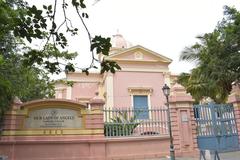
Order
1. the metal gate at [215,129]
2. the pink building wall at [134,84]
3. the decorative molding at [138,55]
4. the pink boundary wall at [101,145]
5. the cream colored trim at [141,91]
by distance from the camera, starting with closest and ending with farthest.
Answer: the pink boundary wall at [101,145] → the metal gate at [215,129] → the pink building wall at [134,84] → the cream colored trim at [141,91] → the decorative molding at [138,55]

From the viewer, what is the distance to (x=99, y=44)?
3123 mm

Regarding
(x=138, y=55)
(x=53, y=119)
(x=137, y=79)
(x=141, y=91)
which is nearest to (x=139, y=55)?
(x=138, y=55)

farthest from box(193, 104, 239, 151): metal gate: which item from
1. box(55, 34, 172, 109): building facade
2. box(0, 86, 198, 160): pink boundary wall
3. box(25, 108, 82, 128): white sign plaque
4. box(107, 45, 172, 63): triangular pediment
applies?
box(107, 45, 172, 63): triangular pediment

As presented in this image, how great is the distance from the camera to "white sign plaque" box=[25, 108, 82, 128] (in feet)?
38.3

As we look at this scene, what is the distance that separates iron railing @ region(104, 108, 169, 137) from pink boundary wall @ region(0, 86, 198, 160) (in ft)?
1.29

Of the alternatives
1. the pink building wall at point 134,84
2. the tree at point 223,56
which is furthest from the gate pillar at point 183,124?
the pink building wall at point 134,84

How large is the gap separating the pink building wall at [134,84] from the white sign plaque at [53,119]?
9.75 metres

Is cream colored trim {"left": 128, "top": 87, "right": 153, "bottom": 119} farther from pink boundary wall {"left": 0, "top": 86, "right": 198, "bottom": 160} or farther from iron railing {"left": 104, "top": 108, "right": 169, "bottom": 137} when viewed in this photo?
Answer: pink boundary wall {"left": 0, "top": 86, "right": 198, "bottom": 160}

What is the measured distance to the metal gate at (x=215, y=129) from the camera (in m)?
13.3

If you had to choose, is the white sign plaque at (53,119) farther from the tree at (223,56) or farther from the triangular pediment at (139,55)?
the triangular pediment at (139,55)

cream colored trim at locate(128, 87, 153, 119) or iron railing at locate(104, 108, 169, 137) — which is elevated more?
cream colored trim at locate(128, 87, 153, 119)

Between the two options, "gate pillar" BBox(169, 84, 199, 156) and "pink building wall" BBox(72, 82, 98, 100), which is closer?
"gate pillar" BBox(169, 84, 199, 156)

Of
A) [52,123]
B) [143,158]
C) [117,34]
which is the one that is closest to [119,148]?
[143,158]

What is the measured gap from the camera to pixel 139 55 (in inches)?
909
